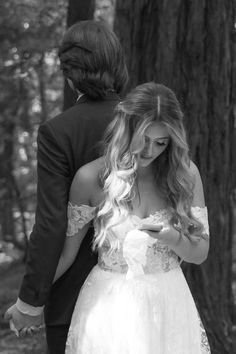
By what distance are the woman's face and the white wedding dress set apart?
0.79 feet

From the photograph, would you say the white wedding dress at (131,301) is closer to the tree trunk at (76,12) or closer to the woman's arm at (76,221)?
the woman's arm at (76,221)

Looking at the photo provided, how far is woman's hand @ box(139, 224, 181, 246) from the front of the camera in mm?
2570

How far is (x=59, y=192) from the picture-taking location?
2793 mm

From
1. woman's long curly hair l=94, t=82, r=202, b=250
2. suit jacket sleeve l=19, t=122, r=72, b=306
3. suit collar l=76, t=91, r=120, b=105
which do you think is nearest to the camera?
woman's long curly hair l=94, t=82, r=202, b=250

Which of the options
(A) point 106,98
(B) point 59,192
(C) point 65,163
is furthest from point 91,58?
(B) point 59,192

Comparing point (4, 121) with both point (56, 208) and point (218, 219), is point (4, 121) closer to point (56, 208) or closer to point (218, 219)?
point (218, 219)

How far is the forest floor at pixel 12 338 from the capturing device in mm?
5504

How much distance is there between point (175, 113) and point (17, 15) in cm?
456

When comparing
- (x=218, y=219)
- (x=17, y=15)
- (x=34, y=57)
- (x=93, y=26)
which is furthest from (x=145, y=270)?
(x=34, y=57)

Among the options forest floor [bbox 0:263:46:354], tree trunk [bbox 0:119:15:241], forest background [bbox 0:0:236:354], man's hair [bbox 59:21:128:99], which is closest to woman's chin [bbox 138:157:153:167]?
man's hair [bbox 59:21:128:99]

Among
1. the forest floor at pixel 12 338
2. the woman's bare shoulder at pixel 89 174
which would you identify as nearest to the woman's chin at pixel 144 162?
the woman's bare shoulder at pixel 89 174

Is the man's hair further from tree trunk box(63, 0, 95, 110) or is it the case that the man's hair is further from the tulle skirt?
tree trunk box(63, 0, 95, 110)

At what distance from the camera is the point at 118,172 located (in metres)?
2.73

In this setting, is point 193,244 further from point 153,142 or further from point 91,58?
point 91,58
